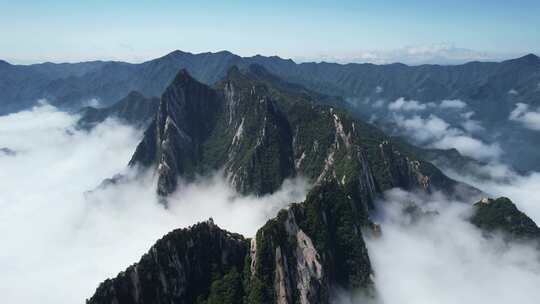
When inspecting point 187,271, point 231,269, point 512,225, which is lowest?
point 512,225

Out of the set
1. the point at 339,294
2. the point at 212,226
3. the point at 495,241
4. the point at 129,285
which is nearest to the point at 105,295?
the point at 129,285

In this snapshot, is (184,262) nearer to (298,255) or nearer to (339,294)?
(298,255)

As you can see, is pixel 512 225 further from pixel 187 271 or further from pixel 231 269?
pixel 187 271

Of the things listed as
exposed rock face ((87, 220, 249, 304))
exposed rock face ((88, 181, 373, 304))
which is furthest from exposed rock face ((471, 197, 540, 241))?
exposed rock face ((87, 220, 249, 304))

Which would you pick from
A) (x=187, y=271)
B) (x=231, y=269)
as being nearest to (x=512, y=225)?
(x=231, y=269)

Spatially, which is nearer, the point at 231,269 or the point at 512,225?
the point at 231,269

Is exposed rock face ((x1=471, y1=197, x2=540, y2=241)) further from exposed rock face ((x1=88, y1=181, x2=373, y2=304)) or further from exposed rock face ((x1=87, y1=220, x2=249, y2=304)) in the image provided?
exposed rock face ((x1=87, y1=220, x2=249, y2=304))

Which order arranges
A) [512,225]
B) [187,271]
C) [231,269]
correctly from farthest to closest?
[512,225], [231,269], [187,271]

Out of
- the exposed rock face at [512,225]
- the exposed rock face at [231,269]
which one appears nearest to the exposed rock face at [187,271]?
the exposed rock face at [231,269]

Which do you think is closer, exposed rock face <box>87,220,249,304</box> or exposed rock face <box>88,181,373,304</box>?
exposed rock face <box>87,220,249,304</box>
